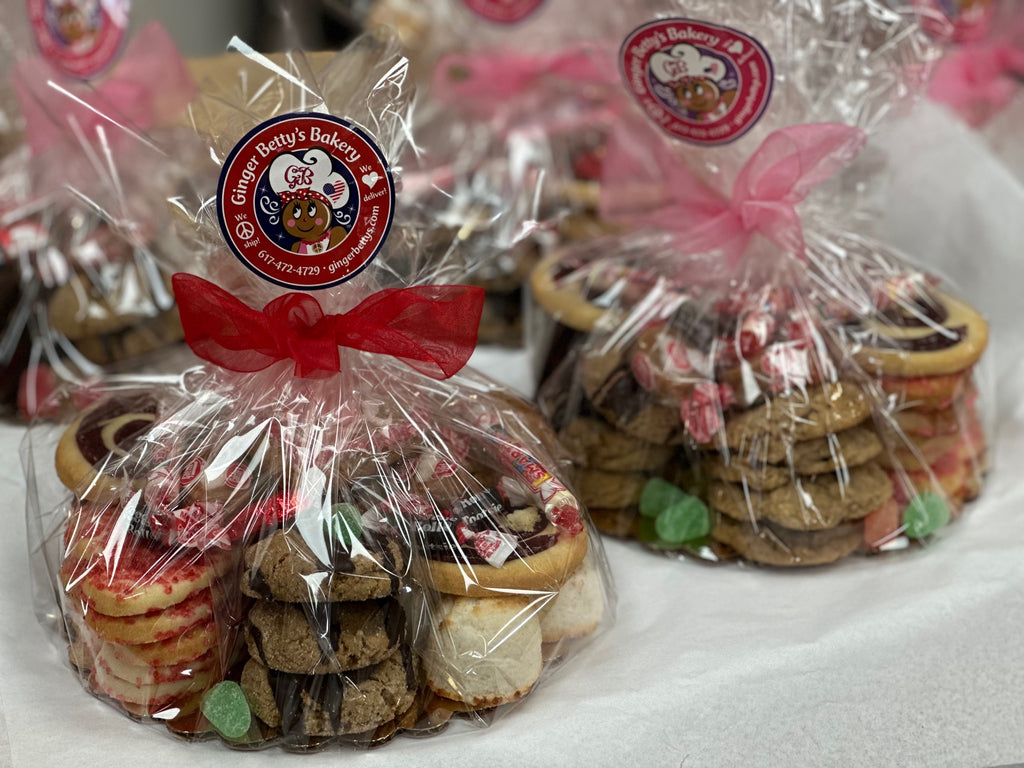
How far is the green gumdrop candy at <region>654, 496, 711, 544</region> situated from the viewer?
5.05ft

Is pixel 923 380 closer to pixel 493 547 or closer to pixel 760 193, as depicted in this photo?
pixel 760 193

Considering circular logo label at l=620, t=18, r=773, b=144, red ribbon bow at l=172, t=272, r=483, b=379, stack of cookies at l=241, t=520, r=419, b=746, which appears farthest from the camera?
circular logo label at l=620, t=18, r=773, b=144

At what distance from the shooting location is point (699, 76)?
149 cm

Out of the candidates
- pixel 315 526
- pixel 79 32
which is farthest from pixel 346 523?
pixel 79 32

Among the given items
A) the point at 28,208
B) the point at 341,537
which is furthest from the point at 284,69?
the point at 28,208

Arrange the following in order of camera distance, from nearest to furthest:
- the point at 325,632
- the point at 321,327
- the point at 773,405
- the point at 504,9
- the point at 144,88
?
the point at 325,632 → the point at 321,327 → the point at 773,405 → the point at 144,88 → the point at 504,9

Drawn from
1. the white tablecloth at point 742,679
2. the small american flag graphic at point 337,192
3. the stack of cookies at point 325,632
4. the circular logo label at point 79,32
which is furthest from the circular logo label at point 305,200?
the circular logo label at point 79,32

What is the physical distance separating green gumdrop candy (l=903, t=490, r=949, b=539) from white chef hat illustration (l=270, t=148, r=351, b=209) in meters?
0.90

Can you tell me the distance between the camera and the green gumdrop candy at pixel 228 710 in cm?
118

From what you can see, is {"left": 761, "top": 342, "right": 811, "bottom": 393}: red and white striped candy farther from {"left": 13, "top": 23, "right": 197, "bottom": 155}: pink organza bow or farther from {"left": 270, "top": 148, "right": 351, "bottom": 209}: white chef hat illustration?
{"left": 13, "top": 23, "right": 197, "bottom": 155}: pink organza bow

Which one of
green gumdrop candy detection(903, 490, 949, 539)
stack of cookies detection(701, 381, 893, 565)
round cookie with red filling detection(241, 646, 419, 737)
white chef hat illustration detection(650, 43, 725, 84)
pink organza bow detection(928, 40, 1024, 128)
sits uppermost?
white chef hat illustration detection(650, 43, 725, 84)

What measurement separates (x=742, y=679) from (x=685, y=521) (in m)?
0.28

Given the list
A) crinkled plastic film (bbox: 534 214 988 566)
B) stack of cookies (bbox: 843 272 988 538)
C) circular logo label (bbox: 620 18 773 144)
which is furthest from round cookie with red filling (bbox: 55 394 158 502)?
stack of cookies (bbox: 843 272 988 538)

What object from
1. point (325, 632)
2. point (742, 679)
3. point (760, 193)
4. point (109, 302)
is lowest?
point (742, 679)
